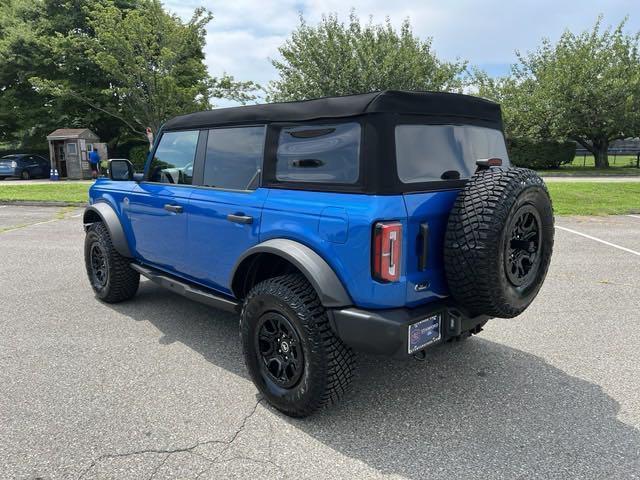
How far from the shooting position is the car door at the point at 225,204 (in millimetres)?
3217

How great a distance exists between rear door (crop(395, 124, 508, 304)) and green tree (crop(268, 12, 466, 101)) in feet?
76.3

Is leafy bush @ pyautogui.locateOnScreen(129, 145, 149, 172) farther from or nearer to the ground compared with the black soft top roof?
farther from the ground

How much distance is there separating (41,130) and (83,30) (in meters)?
6.62

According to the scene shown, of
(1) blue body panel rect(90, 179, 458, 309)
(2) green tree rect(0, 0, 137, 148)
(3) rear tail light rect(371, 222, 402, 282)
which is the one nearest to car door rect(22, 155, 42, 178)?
(2) green tree rect(0, 0, 137, 148)

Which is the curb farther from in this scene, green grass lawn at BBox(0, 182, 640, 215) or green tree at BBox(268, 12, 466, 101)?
green tree at BBox(268, 12, 466, 101)

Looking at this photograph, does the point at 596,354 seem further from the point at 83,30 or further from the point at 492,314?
the point at 83,30

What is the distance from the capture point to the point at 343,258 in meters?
2.62

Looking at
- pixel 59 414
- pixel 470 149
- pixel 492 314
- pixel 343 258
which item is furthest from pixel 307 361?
pixel 470 149

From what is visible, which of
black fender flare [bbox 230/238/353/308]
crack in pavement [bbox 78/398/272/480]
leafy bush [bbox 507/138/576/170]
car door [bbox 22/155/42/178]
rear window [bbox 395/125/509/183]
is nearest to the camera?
crack in pavement [bbox 78/398/272/480]

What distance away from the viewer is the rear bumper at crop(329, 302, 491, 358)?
2510 mm

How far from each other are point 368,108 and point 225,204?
1.27 metres

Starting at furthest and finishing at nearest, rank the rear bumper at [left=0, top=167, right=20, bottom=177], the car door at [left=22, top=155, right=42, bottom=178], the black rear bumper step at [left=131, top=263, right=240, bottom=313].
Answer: the car door at [left=22, top=155, right=42, bottom=178] → the rear bumper at [left=0, top=167, right=20, bottom=177] → the black rear bumper step at [left=131, top=263, right=240, bottom=313]

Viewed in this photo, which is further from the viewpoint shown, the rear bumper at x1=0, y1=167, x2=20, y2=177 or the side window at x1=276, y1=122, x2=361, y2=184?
the rear bumper at x1=0, y1=167, x2=20, y2=177

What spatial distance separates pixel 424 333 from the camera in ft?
8.70
